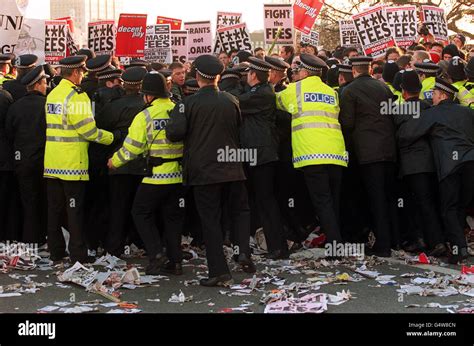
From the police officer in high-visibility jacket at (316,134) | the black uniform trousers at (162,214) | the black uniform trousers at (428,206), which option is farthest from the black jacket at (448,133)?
the black uniform trousers at (162,214)

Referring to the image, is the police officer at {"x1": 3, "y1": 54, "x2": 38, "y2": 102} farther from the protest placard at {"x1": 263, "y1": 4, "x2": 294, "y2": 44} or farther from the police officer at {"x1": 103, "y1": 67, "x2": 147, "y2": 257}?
the protest placard at {"x1": 263, "y1": 4, "x2": 294, "y2": 44}

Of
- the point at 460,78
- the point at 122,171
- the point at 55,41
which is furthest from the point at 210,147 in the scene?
the point at 55,41

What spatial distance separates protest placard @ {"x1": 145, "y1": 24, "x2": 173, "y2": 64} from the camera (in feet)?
60.4

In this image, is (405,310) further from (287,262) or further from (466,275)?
(287,262)

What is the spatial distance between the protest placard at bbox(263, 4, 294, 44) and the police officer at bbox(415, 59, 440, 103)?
7512mm

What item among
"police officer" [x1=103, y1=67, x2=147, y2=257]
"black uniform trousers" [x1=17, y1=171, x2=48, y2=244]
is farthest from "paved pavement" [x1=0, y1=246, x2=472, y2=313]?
"black uniform trousers" [x1=17, y1=171, x2=48, y2=244]

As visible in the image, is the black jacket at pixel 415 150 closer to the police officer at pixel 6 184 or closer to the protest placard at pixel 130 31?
the police officer at pixel 6 184

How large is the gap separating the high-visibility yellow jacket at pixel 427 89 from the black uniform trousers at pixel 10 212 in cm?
548

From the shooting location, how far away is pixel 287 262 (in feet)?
34.8

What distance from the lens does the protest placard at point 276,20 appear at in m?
19.0

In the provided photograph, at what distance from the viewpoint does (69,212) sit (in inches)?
410

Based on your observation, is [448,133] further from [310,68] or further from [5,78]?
[5,78]

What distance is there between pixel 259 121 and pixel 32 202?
3.09 metres
